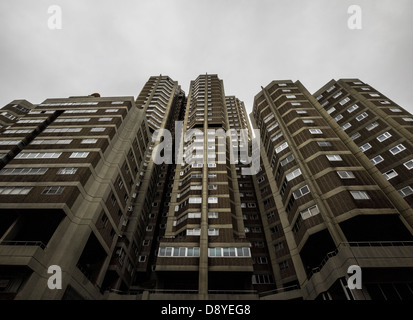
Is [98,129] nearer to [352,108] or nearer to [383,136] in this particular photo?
[383,136]

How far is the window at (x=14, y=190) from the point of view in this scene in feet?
86.3

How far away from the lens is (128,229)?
1572 inches

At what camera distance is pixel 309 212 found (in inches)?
1058

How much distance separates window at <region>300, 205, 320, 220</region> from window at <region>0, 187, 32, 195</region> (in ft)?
103

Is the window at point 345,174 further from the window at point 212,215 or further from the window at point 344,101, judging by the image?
the window at point 344,101

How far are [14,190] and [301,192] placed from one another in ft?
110

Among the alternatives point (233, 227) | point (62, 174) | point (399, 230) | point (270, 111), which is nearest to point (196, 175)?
point (233, 227)

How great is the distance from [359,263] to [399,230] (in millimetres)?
8629

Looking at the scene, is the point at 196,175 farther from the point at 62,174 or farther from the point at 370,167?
the point at 370,167

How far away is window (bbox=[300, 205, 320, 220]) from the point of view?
26300 millimetres

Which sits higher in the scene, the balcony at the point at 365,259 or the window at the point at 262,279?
the window at the point at 262,279

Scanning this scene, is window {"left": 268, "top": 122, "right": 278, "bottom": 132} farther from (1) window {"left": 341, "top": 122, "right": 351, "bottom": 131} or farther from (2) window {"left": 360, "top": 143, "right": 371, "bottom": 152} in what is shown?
(2) window {"left": 360, "top": 143, "right": 371, "bottom": 152}

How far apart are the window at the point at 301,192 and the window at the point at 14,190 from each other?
31.4m

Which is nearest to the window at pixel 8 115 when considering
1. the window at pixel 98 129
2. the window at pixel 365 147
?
the window at pixel 98 129
